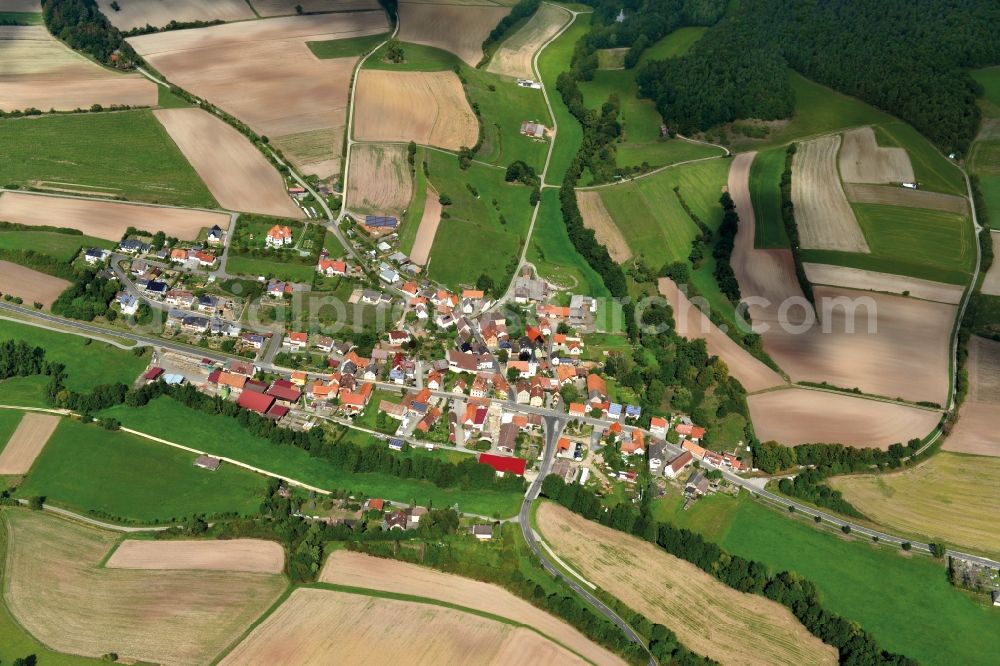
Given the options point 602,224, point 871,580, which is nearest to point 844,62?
point 602,224

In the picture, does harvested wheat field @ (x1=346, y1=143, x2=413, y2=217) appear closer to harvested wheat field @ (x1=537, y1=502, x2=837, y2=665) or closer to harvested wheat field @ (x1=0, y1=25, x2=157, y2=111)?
harvested wheat field @ (x1=0, y1=25, x2=157, y2=111)

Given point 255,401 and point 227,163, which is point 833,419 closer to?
point 255,401

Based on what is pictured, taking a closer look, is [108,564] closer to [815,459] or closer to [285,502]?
[285,502]

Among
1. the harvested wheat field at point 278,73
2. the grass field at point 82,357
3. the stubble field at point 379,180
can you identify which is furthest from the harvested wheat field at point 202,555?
the harvested wheat field at point 278,73

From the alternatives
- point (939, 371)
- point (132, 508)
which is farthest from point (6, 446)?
point (939, 371)

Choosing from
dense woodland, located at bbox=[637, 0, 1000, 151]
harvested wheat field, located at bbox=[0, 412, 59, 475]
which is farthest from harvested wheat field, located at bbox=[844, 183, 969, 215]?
harvested wheat field, located at bbox=[0, 412, 59, 475]
